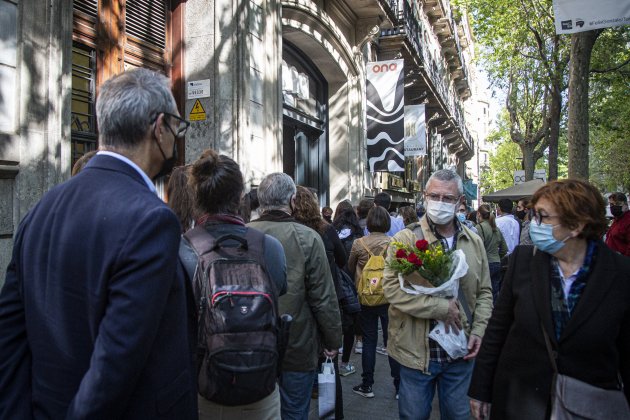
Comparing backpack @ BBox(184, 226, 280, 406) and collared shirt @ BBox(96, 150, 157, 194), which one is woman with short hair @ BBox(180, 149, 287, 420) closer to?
backpack @ BBox(184, 226, 280, 406)

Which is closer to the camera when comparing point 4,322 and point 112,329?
point 112,329

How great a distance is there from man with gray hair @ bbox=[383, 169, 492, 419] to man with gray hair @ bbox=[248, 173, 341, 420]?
17.0 inches

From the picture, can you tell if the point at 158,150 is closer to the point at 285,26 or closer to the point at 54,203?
the point at 54,203

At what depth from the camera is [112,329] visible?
147 cm

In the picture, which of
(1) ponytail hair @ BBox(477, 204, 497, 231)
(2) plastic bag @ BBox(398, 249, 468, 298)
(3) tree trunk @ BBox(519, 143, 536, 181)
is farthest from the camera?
(3) tree trunk @ BBox(519, 143, 536, 181)

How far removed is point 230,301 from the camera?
2252 millimetres

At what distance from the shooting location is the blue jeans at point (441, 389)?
11.1 feet

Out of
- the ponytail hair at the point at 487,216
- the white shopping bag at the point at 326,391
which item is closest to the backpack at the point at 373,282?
the white shopping bag at the point at 326,391

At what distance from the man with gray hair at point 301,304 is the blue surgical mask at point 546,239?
1.35 metres

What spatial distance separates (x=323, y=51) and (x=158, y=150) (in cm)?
1102

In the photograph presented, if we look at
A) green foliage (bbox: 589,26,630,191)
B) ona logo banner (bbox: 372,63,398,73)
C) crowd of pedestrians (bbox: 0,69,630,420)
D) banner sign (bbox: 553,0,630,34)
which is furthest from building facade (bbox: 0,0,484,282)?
green foliage (bbox: 589,26,630,191)

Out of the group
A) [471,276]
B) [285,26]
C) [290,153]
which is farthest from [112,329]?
[290,153]

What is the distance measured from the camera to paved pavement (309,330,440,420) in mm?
5078

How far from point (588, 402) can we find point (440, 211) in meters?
1.52
